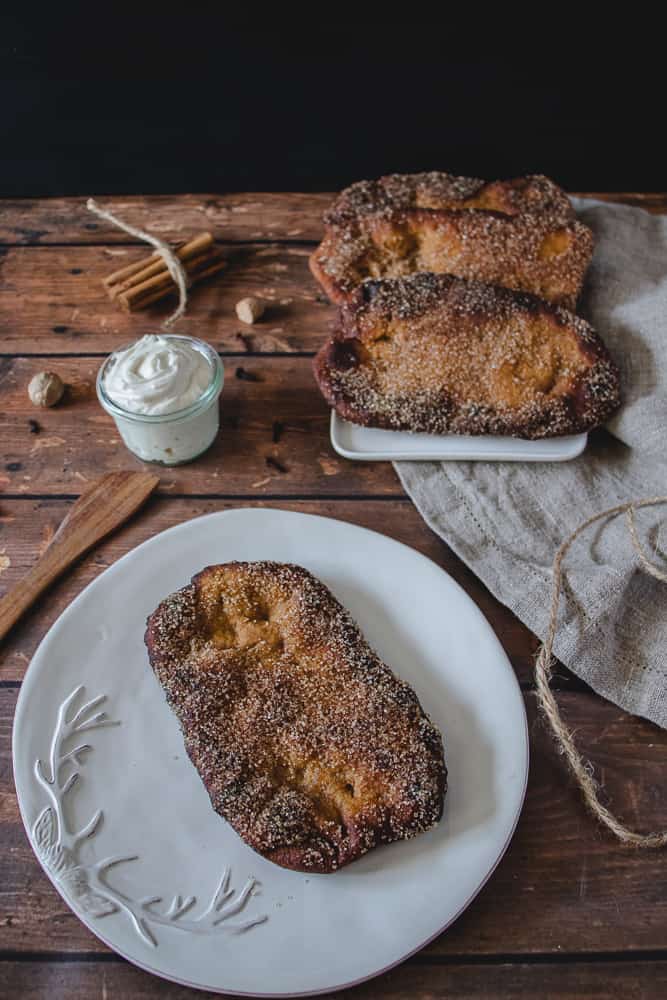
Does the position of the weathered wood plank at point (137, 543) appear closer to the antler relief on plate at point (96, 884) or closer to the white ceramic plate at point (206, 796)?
the white ceramic plate at point (206, 796)

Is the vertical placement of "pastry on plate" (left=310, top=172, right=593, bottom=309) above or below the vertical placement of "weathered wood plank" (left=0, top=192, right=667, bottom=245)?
above

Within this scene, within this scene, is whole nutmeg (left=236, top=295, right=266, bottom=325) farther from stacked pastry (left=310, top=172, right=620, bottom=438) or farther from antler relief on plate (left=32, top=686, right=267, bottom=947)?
antler relief on plate (left=32, top=686, right=267, bottom=947)

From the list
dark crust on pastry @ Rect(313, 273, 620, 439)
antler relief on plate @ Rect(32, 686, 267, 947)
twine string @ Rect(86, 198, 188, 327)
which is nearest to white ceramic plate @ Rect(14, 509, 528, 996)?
antler relief on plate @ Rect(32, 686, 267, 947)

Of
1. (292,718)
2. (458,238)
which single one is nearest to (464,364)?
(458,238)

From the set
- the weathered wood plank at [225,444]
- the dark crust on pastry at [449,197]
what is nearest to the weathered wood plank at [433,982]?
the weathered wood plank at [225,444]

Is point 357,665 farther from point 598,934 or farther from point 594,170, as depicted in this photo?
point 594,170

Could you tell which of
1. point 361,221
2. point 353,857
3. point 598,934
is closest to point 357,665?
point 353,857
